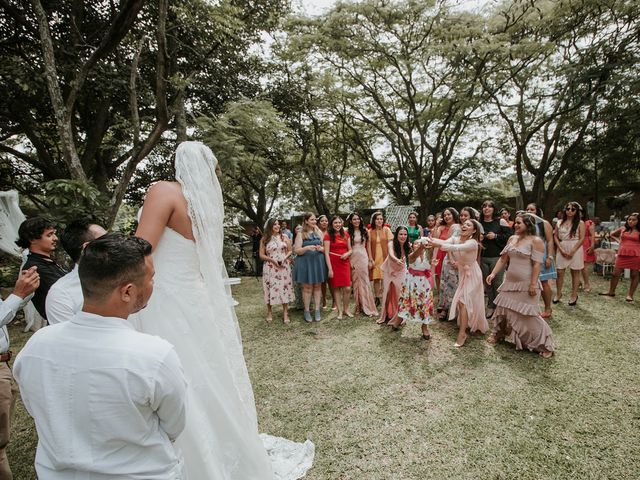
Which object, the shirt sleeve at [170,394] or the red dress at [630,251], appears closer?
the shirt sleeve at [170,394]

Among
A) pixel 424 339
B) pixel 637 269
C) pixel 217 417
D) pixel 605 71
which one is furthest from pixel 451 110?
pixel 217 417

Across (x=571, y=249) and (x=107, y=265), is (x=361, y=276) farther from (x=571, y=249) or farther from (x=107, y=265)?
(x=107, y=265)

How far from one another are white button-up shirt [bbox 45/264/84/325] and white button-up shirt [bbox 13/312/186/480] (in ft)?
3.41

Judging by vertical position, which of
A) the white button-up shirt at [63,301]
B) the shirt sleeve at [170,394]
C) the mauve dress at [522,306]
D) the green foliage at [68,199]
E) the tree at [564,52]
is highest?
the tree at [564,52]

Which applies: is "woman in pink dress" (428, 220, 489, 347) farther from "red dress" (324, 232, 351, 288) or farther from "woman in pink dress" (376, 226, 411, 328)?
"red dress" (324, 232, 351, 288)

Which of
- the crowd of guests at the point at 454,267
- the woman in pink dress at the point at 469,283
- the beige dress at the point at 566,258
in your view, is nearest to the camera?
the crowd of guests at the point at 454,267

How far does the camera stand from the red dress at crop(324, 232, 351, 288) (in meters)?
6.88

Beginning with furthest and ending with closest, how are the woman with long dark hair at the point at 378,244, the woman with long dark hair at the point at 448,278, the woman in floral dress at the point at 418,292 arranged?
1. the woman with long dark hair at the point at 378,244
2. the woman with long dark hair at the point at 448,278
3. the woman in floral dress at the point at 418,292

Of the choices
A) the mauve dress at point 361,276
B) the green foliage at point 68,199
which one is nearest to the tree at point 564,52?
the mauve dress at point 361,276

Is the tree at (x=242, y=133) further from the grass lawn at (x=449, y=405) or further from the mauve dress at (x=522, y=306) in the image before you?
the mauve dress at (x=522, y=306)

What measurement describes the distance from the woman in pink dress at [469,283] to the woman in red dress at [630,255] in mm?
4026

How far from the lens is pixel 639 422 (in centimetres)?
305

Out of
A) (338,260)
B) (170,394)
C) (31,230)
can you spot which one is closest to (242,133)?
(338,260)

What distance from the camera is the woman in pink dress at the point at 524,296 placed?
14.7 feet
